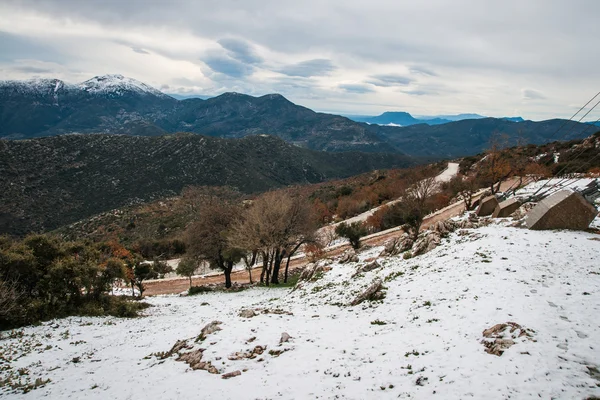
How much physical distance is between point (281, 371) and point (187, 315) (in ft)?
39.2

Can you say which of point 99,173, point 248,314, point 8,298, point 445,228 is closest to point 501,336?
point 248,314

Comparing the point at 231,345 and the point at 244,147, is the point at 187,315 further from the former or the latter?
the point at 244,147

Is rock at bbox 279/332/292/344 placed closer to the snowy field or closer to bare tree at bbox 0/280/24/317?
the snowy field

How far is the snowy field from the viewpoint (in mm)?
7645

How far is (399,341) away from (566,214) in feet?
48.0

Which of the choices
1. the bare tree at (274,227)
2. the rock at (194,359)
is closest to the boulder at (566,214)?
the bare tree at (274,227)

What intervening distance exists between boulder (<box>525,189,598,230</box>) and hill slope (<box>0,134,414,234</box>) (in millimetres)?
111318

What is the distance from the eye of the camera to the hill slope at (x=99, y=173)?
100562 mm

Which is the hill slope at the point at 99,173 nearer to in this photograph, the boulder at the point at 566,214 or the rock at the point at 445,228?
the rock at the point at 445,228

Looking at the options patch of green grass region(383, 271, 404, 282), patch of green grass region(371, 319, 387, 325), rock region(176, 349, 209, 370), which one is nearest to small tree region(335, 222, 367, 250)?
patch of green grass region(383, 271, 404, 282)

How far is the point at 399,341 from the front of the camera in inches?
397

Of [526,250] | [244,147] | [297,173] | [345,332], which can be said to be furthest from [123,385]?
[297,173]

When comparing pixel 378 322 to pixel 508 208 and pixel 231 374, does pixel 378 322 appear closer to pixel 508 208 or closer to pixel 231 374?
pixel 231 374

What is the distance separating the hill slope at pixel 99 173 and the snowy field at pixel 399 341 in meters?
98.2
